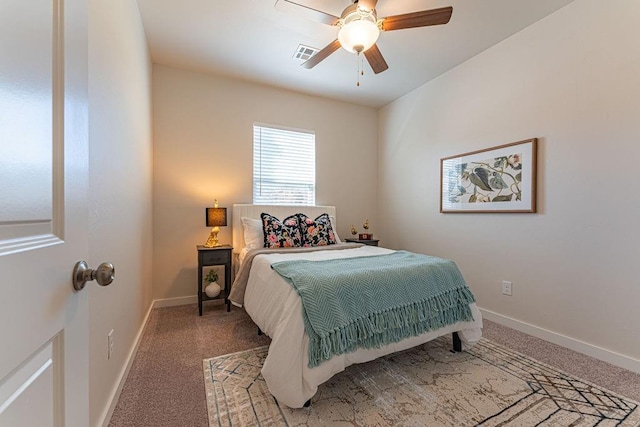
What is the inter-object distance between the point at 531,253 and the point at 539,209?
403 mm

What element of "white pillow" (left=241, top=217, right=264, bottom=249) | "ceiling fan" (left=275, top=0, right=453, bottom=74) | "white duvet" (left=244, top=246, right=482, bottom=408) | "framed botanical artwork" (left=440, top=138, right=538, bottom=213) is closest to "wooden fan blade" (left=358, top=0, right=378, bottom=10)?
"ceiling fan" (left=275, top=0, right=453, bottom=74)

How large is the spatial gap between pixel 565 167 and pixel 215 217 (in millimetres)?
3333

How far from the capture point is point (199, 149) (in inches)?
134

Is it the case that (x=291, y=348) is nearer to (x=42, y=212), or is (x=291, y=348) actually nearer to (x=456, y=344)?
(x=42, y=212)

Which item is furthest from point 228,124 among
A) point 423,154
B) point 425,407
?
point 425,407

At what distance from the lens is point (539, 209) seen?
2.50 m

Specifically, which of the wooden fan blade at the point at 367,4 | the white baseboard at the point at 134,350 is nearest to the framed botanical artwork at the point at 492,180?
the wooden fan blade at the point at 367,4

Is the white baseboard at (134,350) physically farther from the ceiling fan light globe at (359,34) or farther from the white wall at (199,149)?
the ceiling fan light globe at (359,34)

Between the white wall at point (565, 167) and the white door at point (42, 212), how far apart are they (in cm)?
308

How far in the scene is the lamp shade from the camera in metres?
3.13

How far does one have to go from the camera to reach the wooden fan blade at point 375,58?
7.49 feet

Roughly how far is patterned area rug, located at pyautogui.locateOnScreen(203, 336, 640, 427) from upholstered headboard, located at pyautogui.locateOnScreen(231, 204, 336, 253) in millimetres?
1500

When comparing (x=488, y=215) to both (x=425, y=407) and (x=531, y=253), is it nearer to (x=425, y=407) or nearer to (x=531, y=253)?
(x=531, y=253)

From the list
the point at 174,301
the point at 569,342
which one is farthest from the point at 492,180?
the point at 174,301
